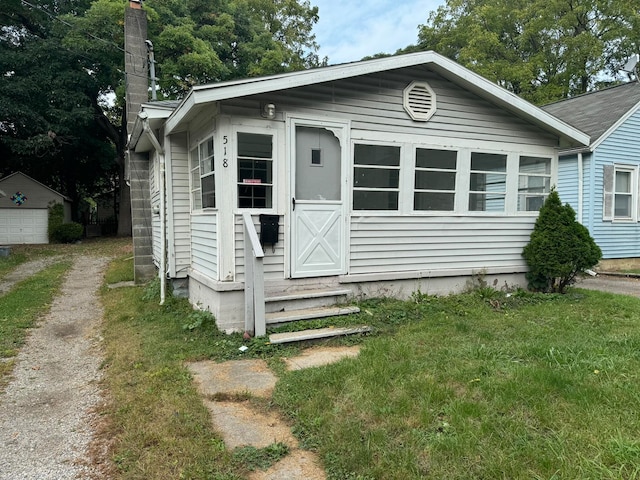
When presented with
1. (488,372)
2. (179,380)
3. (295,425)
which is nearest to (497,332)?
(488,372)

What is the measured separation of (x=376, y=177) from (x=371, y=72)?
141 cm

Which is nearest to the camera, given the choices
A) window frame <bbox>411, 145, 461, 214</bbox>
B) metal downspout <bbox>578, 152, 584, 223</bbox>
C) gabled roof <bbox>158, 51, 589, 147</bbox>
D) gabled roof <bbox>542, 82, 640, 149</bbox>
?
gabled roof <bbox>158, 51, 589, 147</bbox>

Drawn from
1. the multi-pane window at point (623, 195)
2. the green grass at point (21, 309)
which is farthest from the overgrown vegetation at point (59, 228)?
the multi-pane window at point (623, 195)

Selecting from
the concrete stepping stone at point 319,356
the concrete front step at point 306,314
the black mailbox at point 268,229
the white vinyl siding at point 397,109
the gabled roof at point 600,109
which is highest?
the gabled roof at point 600,109

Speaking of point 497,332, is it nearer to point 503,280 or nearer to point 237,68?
point 503,280

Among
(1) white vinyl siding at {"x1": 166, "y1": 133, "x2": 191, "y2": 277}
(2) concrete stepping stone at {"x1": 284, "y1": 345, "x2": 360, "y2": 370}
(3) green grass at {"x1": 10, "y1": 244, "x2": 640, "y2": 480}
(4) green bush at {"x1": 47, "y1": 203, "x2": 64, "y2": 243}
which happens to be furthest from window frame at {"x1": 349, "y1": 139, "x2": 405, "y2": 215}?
(4) green bush at {"x1": 47, "y1": 203, "x2": 64, "y2": 243}

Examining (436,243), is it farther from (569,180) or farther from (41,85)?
(41,85)

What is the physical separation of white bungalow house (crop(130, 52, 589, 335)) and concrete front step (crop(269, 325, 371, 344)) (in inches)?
17.1

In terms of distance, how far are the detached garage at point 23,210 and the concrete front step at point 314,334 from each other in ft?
59.8

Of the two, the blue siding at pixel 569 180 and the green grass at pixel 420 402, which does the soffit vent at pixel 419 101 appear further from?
the blue siding at pixel 569 180

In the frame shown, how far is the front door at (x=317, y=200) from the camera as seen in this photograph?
5.21m

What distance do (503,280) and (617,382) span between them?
383 centimetres

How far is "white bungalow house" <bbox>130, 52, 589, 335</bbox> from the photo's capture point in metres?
4.86

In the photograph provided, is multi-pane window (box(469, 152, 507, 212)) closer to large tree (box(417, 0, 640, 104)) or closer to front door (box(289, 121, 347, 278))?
front door (box(289, 121, 347, 278))
